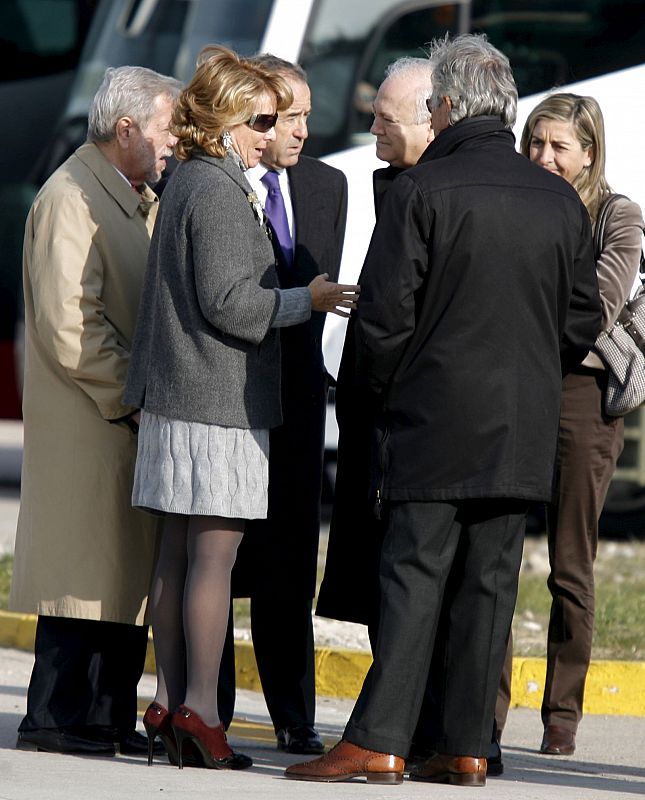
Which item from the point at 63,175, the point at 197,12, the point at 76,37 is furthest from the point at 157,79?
the point at 76,37

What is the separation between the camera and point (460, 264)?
12.9 ft

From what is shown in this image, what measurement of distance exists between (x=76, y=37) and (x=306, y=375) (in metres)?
9.38

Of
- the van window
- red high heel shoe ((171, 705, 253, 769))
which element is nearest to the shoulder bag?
red high heel shoe ((171, 705, 253, 769))

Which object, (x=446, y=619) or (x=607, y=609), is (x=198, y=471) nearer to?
(x=446, y=619)

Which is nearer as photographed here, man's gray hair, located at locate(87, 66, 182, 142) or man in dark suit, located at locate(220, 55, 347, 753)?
man's gray hair, located at locate(87, 66, 182, 142)

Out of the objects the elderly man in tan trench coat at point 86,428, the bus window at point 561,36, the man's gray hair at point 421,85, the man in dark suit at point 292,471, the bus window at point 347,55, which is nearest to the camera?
the elderly man in tan trench coat at point 86,428

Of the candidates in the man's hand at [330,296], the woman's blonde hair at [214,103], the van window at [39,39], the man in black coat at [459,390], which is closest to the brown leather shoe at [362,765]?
the man in black coat at [459,390]

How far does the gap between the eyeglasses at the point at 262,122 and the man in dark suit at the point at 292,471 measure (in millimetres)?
342

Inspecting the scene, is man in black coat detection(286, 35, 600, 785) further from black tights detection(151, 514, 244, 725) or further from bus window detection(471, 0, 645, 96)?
bus window detection(471, 0, 645, 96)

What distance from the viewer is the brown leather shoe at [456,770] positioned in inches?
161

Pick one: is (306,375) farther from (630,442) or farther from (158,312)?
(630,442)

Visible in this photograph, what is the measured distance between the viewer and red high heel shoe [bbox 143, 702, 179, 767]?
4250 millimetres

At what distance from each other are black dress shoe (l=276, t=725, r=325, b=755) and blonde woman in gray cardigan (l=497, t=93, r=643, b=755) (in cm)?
54

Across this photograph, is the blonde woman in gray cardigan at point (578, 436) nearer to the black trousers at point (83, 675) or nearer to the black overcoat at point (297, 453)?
the black overcoat at point (297, 453)
